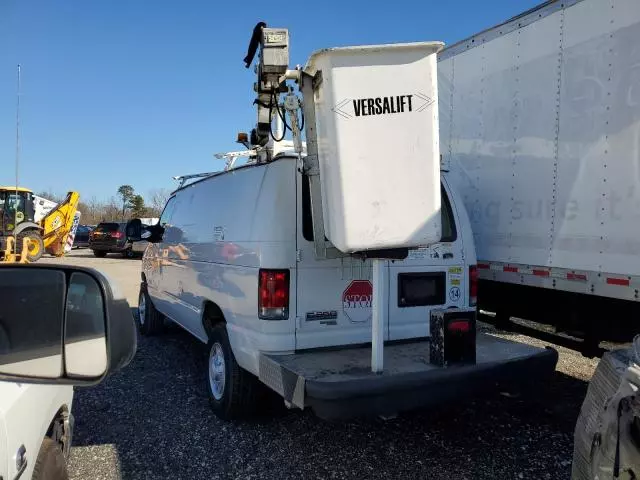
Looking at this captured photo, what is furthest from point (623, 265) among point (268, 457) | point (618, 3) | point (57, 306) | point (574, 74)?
point (57, 306)

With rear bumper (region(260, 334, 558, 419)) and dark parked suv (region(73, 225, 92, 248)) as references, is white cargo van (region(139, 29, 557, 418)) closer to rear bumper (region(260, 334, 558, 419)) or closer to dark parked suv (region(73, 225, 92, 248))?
rear bumper (region(260, 334, 558, 419))

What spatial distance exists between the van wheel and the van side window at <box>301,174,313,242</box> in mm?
1138

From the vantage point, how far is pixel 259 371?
11.6 feet

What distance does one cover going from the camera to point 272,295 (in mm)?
3539

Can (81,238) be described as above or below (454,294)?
above

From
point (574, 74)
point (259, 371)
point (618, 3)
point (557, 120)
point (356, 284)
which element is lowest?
point (259, 371)

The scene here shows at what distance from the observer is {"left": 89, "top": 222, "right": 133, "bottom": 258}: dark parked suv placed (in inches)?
982

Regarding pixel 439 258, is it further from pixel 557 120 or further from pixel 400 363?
pixel 557 120

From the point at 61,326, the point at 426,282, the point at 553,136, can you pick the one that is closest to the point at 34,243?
the point at 426,282

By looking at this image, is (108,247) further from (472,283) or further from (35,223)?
(472,283)

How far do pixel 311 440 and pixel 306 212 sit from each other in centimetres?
173

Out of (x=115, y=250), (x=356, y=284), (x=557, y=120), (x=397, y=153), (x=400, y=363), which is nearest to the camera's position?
(x=397, y=153)

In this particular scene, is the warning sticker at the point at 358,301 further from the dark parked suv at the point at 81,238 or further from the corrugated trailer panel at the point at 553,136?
the dark parked suv at the point at 81,238

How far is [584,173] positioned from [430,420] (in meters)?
2.34
